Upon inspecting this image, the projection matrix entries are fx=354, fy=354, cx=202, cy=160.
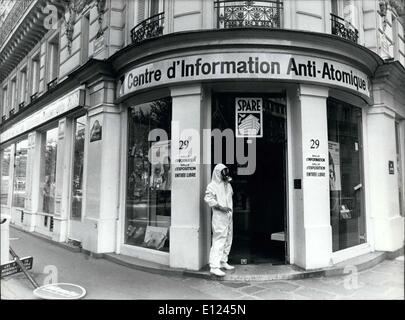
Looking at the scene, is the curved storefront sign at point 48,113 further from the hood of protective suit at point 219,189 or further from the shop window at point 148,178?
the hood of protective suit at point 219,189

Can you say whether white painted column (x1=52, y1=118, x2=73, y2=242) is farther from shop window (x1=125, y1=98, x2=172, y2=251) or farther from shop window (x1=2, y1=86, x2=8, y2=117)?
shop window (x1=2, y1=86, x2=8, y2=117)

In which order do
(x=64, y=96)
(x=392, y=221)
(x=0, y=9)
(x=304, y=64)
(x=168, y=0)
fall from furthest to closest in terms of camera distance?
(x=0, y=9), (x=64, y=96), (x=392, y=221), (x=168, y=0), (x=304, y=64)

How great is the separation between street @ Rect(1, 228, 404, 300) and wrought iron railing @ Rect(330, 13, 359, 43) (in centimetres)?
472

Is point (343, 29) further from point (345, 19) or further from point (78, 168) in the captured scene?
point (78, 168)

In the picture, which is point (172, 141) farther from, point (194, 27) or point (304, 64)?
point (304, 64)

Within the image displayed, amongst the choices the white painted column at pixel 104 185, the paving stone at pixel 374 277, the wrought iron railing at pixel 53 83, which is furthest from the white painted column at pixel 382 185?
the wrought iron railing at pixel 53 83

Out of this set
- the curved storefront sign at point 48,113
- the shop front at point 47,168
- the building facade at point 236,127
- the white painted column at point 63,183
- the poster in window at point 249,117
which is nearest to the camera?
the building facade at point 236,127

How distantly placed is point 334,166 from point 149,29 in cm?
503

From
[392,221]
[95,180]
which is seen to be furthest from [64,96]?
[392,221]

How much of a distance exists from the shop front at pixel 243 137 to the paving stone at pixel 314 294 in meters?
0.94

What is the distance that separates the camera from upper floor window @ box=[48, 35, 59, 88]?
11868mm

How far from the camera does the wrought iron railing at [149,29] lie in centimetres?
759

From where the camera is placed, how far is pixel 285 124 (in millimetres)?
7230
